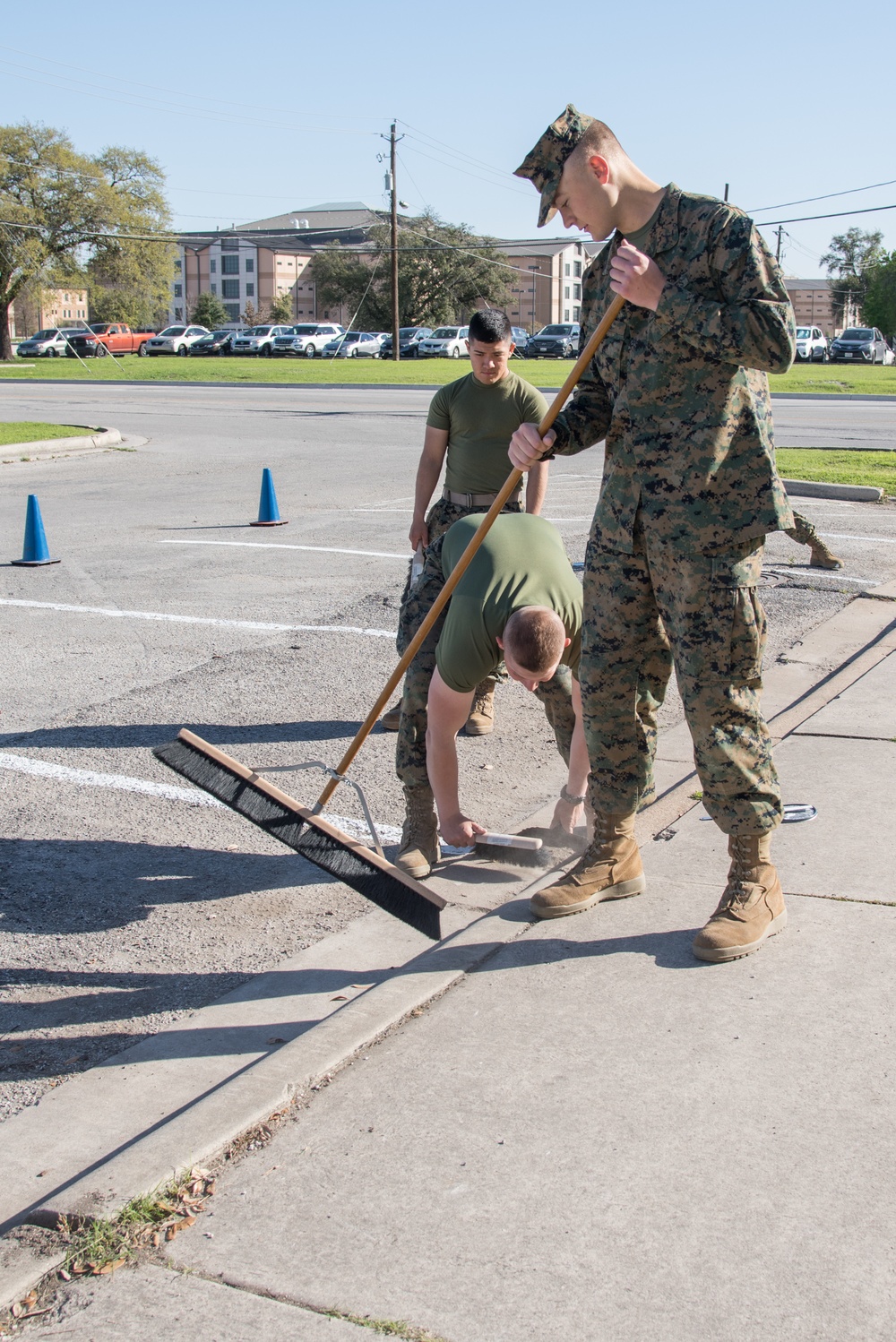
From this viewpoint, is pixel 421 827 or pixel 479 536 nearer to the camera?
pixel 479 536

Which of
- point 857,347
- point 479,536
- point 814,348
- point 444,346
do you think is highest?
point 444,346

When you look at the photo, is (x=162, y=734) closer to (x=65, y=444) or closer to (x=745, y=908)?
(x=745, y=908)

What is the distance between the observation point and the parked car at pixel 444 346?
191 feet

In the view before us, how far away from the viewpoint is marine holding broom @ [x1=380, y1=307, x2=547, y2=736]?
17.6ft

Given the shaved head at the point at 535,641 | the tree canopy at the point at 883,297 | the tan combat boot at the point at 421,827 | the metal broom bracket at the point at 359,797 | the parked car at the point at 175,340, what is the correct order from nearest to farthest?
the metal broom bracket at the point at 359,797, the shaved head at the point at 535,641, the tan combat boot at the point at 421,827, the parked car at the point at 175,340, the tree canopy at the point at 883,297

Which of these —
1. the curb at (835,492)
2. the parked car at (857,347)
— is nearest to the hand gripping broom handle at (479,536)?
the curb at (835,492)

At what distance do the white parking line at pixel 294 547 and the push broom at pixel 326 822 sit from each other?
6.21 meters

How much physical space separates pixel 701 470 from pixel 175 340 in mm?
65585

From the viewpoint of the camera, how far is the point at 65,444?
18.9m

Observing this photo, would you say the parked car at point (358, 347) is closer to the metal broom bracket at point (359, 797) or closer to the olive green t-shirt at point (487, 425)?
the olive green t-shirt at point (487, 425)

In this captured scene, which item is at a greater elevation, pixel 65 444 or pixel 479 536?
pixel 65 444

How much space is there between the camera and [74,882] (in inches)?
166

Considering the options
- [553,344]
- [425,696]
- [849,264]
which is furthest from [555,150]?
[849,264]

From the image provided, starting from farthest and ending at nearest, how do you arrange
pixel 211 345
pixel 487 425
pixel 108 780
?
pixel 211 345
pixel 487 425
pixel 108 780
